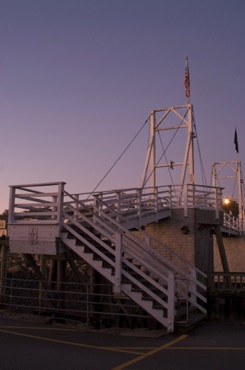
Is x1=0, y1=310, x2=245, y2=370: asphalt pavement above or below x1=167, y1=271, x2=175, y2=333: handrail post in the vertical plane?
below

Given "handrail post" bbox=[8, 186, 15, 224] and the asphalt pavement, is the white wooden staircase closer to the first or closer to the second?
"handrail post" bbox=[8, 186, 15, 224]

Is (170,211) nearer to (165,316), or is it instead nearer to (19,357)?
(165,316)

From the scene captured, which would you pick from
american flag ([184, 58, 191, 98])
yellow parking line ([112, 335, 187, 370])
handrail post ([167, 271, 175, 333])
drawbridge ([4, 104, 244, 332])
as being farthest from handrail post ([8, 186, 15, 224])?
american flag ([184, 58, 191, 98])

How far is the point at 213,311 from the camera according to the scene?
1584cm

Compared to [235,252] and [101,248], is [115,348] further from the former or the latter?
[235,252]

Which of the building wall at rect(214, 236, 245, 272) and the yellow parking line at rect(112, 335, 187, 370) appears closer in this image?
the yellow parking line at rect(112, 335, 187, 370)

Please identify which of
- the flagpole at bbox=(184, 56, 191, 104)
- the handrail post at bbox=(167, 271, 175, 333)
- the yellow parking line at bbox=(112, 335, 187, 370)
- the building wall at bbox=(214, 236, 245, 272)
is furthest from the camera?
the building wall at bbox=(214, 236, 245, 272)

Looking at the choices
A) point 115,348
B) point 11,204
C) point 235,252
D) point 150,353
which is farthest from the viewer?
point 235,252

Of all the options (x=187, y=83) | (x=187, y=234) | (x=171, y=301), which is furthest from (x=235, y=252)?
(x=171, y=301)

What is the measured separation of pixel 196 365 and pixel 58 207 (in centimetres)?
574

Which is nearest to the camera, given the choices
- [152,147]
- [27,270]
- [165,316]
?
[165,316]

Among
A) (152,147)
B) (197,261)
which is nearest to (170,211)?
(197,261)

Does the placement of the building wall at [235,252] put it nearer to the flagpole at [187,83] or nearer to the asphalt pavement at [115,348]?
the flagpole at [187,83]

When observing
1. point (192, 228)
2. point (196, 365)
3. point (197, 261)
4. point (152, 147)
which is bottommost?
point (196, 365)
